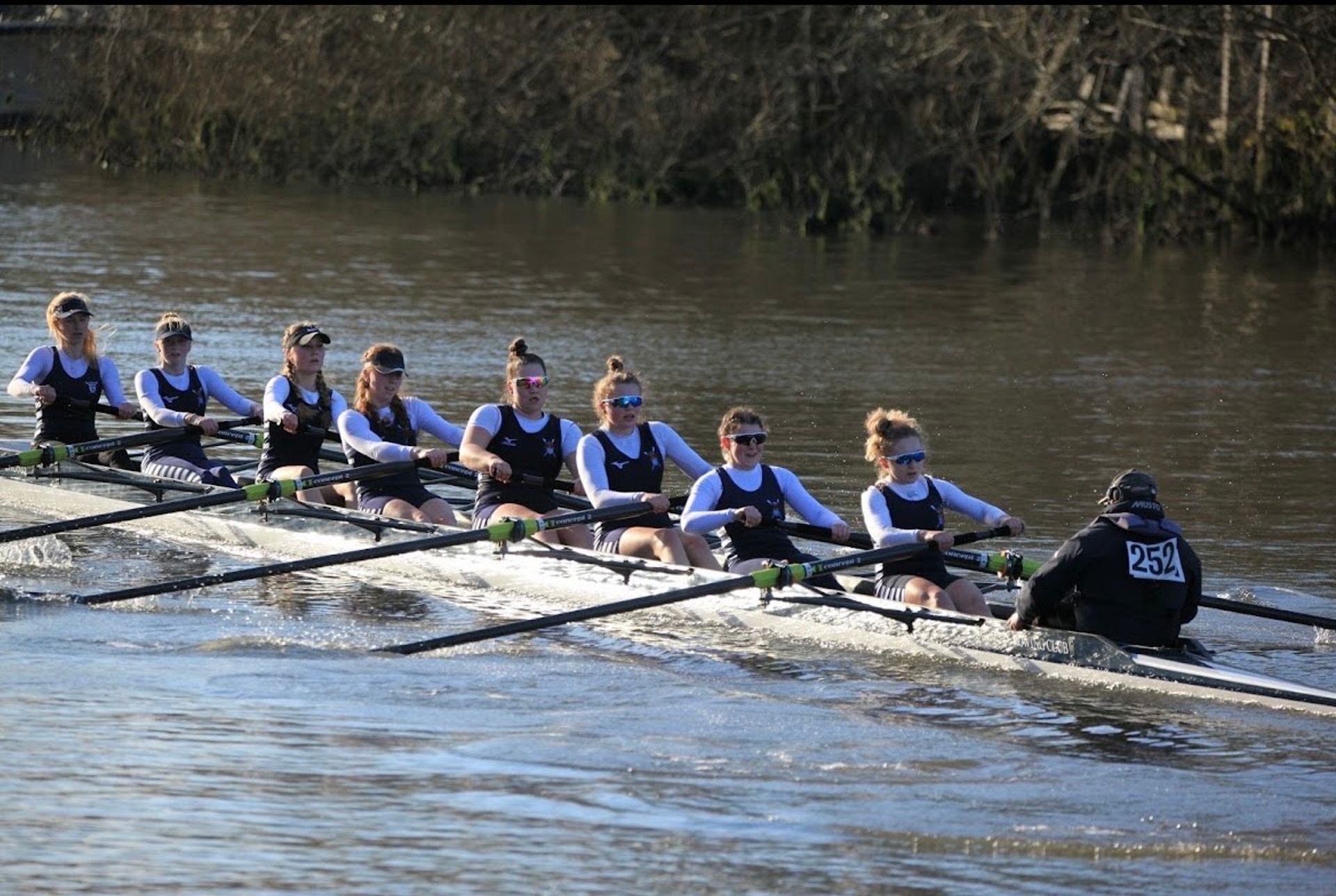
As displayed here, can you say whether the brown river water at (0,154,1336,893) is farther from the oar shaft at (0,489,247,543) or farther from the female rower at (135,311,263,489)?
the female rower at (135,311,263,489)

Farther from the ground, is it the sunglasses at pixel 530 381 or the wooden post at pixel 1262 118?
the wooden post at pixel 1262 118

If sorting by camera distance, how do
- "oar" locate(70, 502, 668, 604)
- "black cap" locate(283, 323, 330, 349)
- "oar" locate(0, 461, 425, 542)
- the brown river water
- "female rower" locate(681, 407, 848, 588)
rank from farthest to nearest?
"black cap" locate(283, 323, 330, 349) → "oar" locate(0, 461, 425, 542) → "oar" locate(70, 502, 668, 604) → "female rower" locate(681, 407, 848, 588) → the brown river water

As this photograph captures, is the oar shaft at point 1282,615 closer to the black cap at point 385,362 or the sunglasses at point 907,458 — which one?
the sunglasses at point 907,458

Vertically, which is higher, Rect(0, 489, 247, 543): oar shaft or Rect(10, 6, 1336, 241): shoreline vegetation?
Rect(10, 6, 1336, 241): shoreline vegetation

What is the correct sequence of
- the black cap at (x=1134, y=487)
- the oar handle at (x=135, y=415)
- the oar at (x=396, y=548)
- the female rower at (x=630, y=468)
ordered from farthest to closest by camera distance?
1. the oar handle at (x=135, y=415)
2. the female rower at (x=630, y=468)
3. the oar at (x=396, y=548)
4. the black cap at (x=1134, y=487)

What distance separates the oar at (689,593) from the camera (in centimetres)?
880

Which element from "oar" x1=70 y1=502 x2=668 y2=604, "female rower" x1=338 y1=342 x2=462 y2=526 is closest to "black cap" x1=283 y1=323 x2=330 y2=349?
"female rower" x1=338 y1=342 x2=462 y2=526

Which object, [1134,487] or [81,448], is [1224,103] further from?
[1134,487]

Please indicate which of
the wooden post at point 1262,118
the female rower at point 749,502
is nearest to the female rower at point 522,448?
the female rower at point 749,502

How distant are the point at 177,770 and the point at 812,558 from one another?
3673 mm

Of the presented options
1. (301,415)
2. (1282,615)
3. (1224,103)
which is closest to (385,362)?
(301,415)

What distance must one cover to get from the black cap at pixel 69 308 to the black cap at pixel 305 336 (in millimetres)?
1593

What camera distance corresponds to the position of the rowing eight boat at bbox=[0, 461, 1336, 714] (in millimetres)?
8281

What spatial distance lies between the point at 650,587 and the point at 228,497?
7.65 ft
